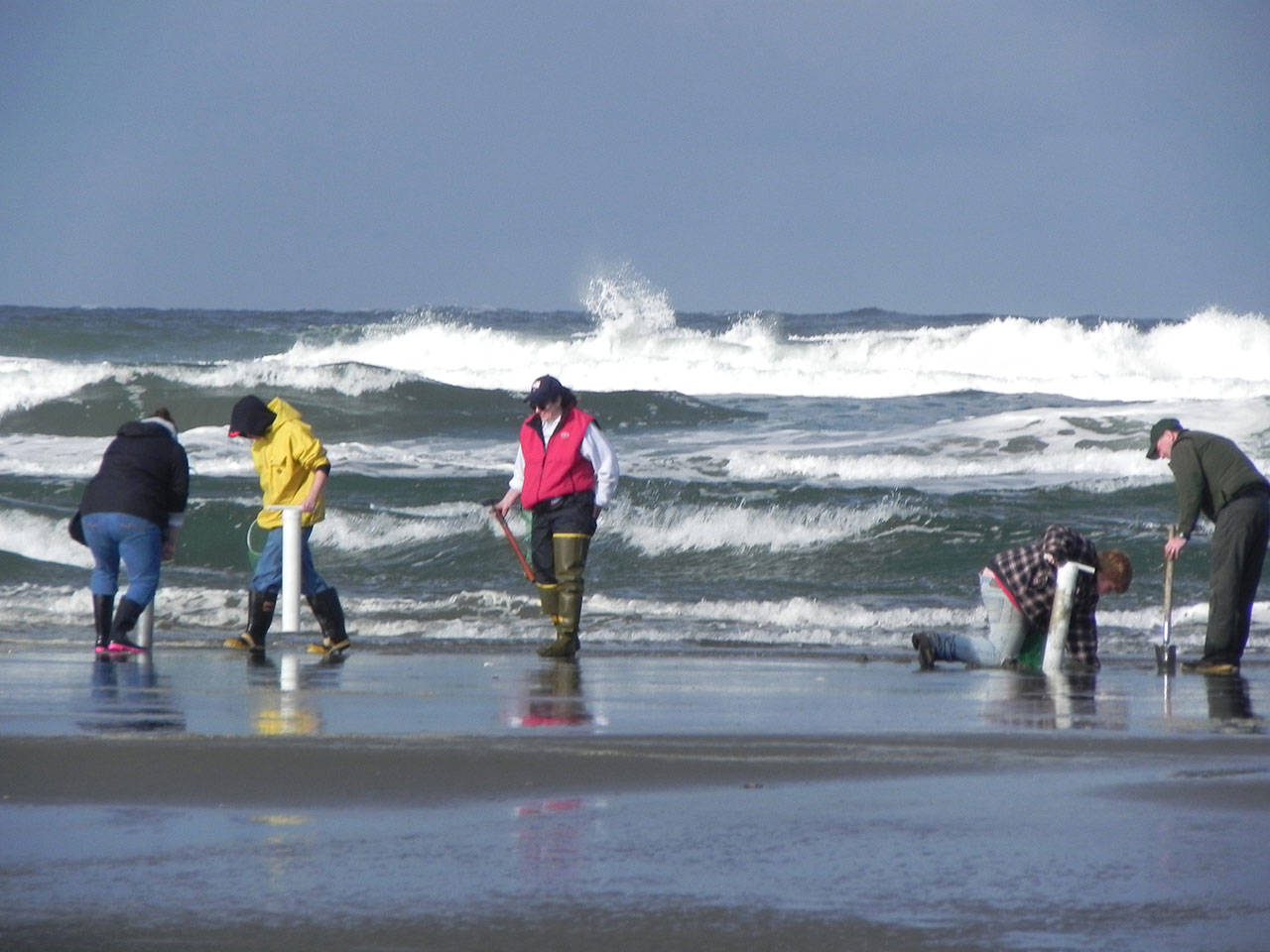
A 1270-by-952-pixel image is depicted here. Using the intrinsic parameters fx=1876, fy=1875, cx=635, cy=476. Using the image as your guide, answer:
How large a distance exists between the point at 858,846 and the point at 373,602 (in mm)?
10228

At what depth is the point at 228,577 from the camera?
642 inches

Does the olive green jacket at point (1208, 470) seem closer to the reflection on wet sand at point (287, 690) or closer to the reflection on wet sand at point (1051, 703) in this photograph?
the reflection on wet sand at point (1051, 703)

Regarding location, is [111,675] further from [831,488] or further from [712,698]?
[831,488]

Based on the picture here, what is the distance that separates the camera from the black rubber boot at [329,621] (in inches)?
435

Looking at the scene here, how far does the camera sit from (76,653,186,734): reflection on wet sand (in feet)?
23.2

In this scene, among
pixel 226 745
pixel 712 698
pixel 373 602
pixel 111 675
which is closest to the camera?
pixel 226 745

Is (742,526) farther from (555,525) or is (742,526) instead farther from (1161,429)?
(1161,429)

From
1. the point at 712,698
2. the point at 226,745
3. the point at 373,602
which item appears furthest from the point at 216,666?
the point at 373,602

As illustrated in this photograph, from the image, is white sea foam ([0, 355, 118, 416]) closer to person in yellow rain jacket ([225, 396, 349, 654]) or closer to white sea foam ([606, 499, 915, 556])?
white sea foam ([606, 499, 915, 556])

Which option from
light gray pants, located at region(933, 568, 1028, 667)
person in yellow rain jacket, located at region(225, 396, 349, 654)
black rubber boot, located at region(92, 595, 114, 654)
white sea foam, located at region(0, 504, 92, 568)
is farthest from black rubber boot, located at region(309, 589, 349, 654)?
white sea foam, located at region(0, 504, 92, 568)

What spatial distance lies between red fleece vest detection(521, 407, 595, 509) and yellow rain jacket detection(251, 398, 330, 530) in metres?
1.23

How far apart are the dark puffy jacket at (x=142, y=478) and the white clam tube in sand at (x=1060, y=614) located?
4.78 meters

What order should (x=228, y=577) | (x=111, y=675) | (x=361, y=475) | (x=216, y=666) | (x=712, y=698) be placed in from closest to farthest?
(x=712, y=698)
(x=111, y=675)
(x=216, y=666)
(x=228, y=577)
(x=361, y=475)

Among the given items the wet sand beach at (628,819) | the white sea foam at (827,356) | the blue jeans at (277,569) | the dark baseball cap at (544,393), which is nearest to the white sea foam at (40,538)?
the blue jeans at (277,569)
